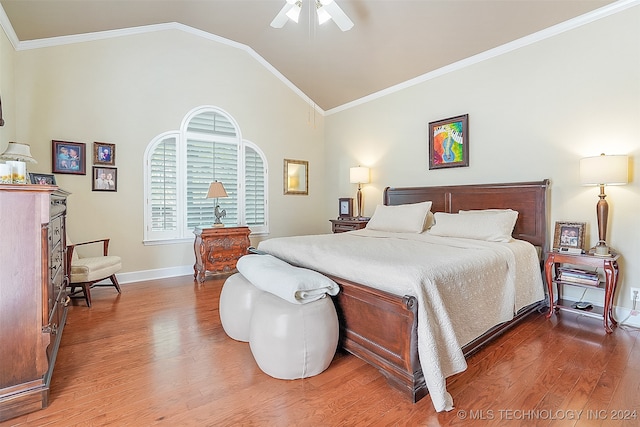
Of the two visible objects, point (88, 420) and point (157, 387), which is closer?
point (88, 420)

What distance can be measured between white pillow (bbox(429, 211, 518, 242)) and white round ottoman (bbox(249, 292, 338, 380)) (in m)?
1.87

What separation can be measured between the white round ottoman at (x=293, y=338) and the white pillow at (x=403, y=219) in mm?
2010

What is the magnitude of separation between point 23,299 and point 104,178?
2854 mm

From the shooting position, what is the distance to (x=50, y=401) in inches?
68.0

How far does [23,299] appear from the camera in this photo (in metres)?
1.63

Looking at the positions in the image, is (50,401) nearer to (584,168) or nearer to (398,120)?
(584,168)

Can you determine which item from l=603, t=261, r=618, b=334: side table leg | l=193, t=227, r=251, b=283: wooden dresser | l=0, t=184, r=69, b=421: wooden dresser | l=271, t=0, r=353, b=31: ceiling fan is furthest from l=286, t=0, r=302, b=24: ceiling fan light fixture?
l=603, t=261, r=618, b=334: side table leg

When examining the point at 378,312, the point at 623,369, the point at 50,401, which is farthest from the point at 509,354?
the point at 50,401

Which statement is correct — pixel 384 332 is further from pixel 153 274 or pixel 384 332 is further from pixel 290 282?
pixel 153 274

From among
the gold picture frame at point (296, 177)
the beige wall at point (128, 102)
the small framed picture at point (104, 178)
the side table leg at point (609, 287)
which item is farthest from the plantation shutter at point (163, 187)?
the side table leg at point (609, 287)

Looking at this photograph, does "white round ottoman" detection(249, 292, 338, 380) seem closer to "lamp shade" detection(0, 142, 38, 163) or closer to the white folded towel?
the white folded towel

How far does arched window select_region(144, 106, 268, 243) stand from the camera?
4.43m

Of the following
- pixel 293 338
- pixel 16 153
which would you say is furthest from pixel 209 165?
pixel 293 338

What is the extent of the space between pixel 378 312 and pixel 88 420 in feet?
5.33
